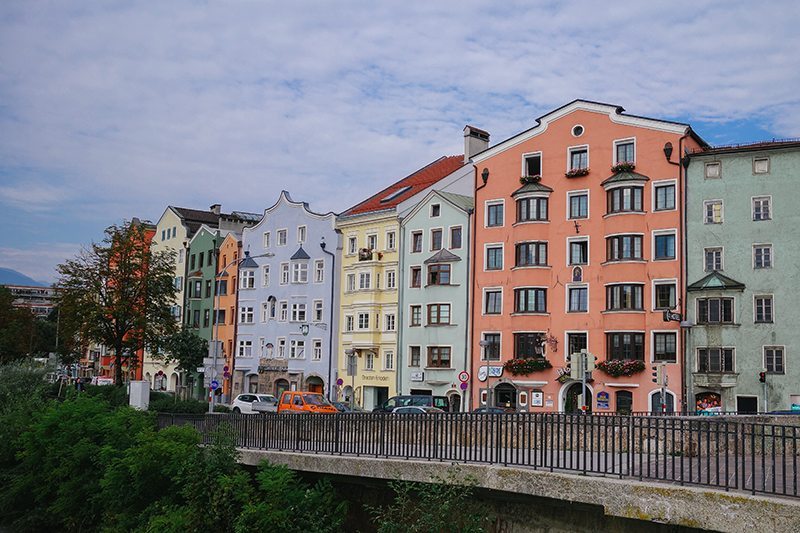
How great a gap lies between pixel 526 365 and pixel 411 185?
840 inches

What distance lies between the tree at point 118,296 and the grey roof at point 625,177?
Result: 2894 centimetres

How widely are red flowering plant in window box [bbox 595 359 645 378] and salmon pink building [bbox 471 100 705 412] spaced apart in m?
0.06

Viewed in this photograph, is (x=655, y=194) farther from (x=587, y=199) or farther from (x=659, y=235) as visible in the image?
(x=587, y=199)

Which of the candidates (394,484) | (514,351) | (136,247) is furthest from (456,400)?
(394,484)

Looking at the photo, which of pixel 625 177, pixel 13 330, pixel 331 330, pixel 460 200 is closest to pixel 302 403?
pixel 460 200

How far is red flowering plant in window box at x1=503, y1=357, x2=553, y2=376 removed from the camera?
168ft

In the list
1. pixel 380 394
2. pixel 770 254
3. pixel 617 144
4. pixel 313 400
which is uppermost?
pixel 617 144

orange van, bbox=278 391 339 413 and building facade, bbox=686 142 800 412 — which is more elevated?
building facade, bbox=686 142 800 412

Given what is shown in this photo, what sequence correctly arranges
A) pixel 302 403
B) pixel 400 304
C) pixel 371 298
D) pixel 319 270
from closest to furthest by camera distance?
1. pixel 302 403
2. pixel 400 304
3. pixel 371 298
4. pixel 319 270

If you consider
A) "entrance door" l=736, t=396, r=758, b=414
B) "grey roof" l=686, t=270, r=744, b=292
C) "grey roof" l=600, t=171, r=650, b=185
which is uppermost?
"grey roof" l=600, t=171, r=650, b=185

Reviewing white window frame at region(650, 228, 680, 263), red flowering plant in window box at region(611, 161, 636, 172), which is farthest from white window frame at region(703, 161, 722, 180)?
red flowering plant in window box at region(611, 161, 636, 172)

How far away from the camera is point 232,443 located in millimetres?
19812

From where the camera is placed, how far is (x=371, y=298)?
61.7 metres

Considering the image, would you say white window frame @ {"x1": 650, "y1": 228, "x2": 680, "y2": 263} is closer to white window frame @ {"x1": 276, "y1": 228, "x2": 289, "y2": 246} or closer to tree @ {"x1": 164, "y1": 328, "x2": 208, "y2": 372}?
white window frame @ {"x1": 276, "y1": 228, "x2": 289, "y2": 246}
